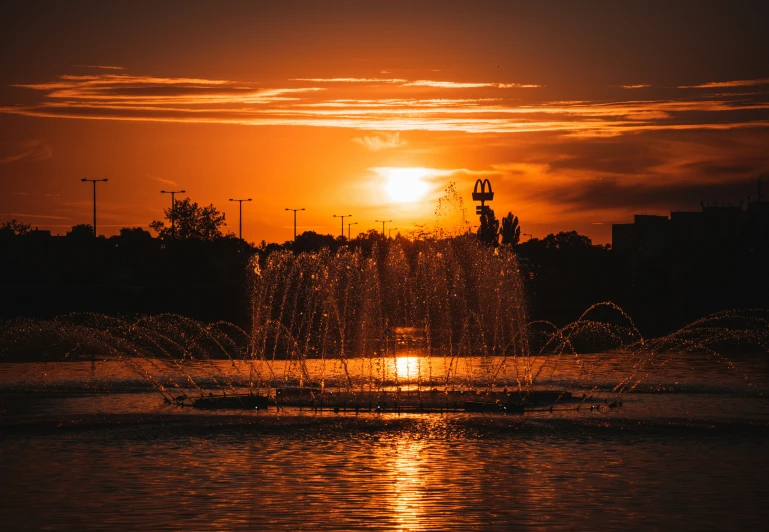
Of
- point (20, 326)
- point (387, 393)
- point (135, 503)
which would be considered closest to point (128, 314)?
point (20, 326)

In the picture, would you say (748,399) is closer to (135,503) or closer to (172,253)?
(135,503)

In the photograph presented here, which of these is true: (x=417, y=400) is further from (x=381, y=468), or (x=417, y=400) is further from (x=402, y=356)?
(x=402, y=356)

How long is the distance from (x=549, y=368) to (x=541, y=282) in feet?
224

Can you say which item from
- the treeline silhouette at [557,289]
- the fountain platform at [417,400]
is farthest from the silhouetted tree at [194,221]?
the fountain platform at [417,400]

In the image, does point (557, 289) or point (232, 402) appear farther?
point (557, 289)

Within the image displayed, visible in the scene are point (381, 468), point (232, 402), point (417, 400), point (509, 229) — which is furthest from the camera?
point (509, 229)

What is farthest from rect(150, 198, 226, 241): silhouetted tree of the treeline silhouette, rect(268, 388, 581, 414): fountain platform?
rect(268, 388, 581, 414): fountain platform

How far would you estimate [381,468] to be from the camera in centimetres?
1744

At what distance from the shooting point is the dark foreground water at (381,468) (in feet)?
46.2

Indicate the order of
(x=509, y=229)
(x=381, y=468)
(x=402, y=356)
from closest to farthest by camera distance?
(x=381, y=468) → (x=402, y=356) → (x=509, y=229)

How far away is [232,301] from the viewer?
89875 millimetres

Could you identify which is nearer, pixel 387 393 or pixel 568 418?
pixel 568 418

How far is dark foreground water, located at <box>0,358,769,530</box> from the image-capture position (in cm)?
1409

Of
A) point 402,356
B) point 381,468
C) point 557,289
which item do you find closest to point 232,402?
point 381,468
